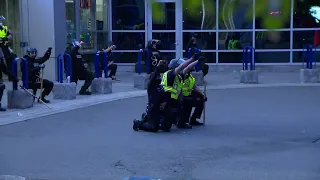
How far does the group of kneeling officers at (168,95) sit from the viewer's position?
9.90 m

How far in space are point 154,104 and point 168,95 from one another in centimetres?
36

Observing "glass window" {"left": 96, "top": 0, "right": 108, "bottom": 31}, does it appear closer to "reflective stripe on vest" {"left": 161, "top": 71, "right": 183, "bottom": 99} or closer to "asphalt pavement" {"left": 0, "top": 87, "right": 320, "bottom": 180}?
"asphalt pavement" {"left": 0, "top": 87, "right": 320, "bottom": 180}

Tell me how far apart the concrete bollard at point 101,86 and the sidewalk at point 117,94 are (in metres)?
0.23

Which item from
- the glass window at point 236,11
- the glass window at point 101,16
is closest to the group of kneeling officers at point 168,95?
the glass window at point 236,11

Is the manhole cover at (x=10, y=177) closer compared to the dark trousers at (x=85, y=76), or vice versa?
the manhole cover at (x=10, y=177)

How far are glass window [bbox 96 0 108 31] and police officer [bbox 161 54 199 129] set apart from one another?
12810mm

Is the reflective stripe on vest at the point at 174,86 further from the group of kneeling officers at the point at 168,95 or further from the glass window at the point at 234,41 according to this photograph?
the glass window at the point at 234,41

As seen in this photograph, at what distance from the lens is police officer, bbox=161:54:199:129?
9930mm

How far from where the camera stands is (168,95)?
10.0m

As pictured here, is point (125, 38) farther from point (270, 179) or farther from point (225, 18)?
point (225, 18)

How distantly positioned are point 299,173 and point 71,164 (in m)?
3.14

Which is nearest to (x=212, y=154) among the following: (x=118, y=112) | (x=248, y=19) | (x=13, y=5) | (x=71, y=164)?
(x=71, y=164)

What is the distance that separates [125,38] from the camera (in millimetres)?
23156

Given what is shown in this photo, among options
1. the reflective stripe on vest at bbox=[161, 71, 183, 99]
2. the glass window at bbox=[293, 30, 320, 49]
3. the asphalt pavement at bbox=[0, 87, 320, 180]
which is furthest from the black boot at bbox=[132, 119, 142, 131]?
the glass window at bbox=[293, 30, 320, 49]
